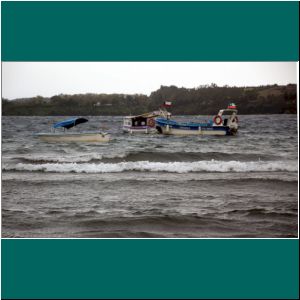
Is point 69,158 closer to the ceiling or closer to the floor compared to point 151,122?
closer to the floor

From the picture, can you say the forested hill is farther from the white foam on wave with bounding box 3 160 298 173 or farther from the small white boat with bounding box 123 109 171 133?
the white foam on wave with bounding box 3 160 298 173

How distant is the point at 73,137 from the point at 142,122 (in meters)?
0.76

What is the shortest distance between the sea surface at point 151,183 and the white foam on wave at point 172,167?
1cm

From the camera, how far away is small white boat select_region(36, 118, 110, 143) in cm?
475

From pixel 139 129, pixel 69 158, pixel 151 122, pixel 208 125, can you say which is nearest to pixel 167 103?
pixel 151 122

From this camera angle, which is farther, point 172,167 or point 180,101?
point 172,167

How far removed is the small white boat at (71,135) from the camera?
15.6 ft

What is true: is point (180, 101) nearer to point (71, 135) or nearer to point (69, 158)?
point (71, 135)

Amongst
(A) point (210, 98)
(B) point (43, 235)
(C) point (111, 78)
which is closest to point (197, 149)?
(A) point (210, 98)

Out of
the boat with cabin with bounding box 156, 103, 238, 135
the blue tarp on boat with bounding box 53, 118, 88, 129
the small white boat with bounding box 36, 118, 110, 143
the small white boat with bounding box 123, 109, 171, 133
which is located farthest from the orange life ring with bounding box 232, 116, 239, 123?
the blue tarp on boat with bounding box 53, 118, 88, 129

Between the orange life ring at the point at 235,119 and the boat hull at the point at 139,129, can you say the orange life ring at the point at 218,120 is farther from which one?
the boat hull at the point at 139,129

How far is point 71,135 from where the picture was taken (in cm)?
480

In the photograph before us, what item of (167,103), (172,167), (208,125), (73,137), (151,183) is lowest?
(151,183)

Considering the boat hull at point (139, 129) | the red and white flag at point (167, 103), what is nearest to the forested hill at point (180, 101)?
the red and white flag at point (167, 103)
